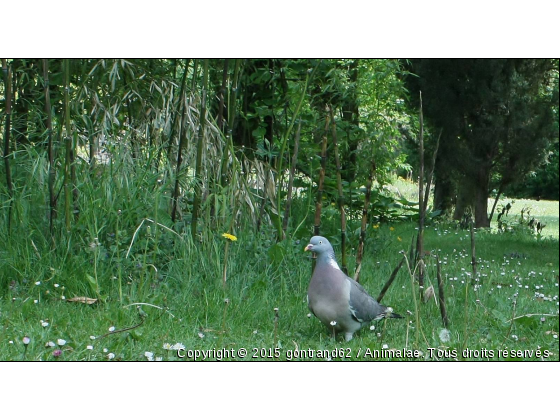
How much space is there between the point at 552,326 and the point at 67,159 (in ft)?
8.48

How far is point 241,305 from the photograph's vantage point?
342 cm

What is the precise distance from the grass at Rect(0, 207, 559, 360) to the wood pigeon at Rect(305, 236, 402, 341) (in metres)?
0.09

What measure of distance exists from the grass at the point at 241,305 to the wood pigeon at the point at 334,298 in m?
0.09

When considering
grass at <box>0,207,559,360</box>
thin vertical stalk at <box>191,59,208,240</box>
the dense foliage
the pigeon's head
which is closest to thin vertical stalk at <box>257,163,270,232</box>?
the dense foliage

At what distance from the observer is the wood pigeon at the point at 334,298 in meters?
2.96

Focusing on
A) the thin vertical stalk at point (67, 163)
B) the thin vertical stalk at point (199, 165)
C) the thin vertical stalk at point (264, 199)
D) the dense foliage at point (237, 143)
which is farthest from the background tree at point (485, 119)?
the thin vertical stalk at point (67, 163)

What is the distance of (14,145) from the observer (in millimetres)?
4465

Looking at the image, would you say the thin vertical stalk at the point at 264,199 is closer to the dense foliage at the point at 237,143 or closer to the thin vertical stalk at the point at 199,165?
the dense foliage at the point at 237,143

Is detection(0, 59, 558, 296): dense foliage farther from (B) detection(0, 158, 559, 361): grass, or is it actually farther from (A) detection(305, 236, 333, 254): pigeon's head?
(A) detection(305, 236, 333, 254): pigeon's head

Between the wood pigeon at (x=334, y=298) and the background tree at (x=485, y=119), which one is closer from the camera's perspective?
the wood pigeon at (x=334, y=298)

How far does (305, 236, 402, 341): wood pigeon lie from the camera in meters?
2.96

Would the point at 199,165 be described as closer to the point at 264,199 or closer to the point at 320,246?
the point at 264,199

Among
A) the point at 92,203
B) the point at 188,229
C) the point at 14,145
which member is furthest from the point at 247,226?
the point at 14,145
